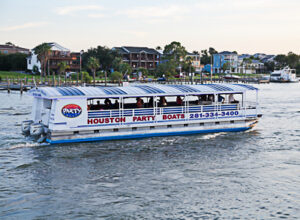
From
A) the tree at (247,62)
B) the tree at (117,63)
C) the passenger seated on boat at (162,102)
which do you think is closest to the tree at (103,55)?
the tree at (117,63)

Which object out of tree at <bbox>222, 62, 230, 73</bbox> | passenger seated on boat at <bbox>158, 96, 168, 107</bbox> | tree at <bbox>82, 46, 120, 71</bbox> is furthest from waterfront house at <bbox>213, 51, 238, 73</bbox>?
passenger seated on boat at <bbox>158, 96, 168, 107</bbox>

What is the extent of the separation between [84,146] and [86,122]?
153 centimetres

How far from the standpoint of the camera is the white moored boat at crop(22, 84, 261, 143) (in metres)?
22.7

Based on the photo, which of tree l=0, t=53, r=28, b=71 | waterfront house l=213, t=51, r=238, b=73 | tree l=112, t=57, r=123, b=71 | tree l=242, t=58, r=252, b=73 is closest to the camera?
tree l=0, t=53, r=28, b=71

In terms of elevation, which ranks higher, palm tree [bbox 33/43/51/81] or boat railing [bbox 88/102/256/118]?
palm tree [bbox 33/43/51/81]

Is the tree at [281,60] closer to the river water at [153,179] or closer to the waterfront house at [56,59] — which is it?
the waterfront house at [56,59]

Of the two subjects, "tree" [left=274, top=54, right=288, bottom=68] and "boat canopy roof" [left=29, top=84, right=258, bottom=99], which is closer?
"boat canopy roof" [left=29, top=84, right=258, bottom=99]

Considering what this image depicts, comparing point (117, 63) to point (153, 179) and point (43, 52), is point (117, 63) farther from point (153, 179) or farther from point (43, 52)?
point (153, 179)

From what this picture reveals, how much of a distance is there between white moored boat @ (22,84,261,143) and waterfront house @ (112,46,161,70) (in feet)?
315

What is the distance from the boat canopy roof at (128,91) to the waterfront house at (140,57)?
95.3 metres

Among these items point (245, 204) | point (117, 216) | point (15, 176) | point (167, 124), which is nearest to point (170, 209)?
point (117, 216)

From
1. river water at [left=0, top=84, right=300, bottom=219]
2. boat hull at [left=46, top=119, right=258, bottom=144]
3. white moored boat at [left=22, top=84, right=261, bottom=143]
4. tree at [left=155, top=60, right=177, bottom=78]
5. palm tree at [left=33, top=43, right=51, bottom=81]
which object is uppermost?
palm tree at [left=33, top=43, right=51, bottom=81]

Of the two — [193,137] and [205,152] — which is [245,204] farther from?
[193,137]

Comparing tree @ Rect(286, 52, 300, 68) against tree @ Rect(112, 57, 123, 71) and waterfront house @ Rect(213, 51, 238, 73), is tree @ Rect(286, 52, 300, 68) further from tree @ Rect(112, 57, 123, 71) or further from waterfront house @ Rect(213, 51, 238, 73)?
tree @ Rect(112, 57, 123, 71)
